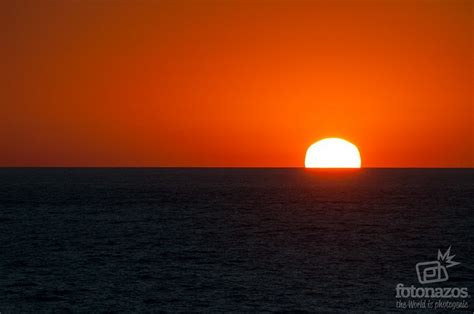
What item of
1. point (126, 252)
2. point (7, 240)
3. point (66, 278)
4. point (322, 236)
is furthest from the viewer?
point (322, 236)

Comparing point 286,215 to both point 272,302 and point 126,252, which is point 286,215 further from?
point 272,302

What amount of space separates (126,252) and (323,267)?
18.6 meters

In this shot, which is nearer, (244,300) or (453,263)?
(244,300)

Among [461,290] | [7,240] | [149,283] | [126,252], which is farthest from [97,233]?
A: [461,290]

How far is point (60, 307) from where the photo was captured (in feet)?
123

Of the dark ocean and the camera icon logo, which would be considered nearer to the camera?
the dark ocean

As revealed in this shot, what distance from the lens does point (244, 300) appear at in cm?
3928

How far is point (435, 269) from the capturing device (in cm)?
5122

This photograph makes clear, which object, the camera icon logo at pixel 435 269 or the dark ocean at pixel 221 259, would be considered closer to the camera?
the dark ocean at pixel 221 259

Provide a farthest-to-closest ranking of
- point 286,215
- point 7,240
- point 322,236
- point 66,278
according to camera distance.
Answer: point 286,215, point 322,236, point 7,240, point 66,278

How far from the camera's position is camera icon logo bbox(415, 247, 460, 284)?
46.2 metres

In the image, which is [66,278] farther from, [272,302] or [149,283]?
[272,302]

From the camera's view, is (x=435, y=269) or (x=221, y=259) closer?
(x=435, y=269)

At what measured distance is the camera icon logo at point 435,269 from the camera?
152 feet
